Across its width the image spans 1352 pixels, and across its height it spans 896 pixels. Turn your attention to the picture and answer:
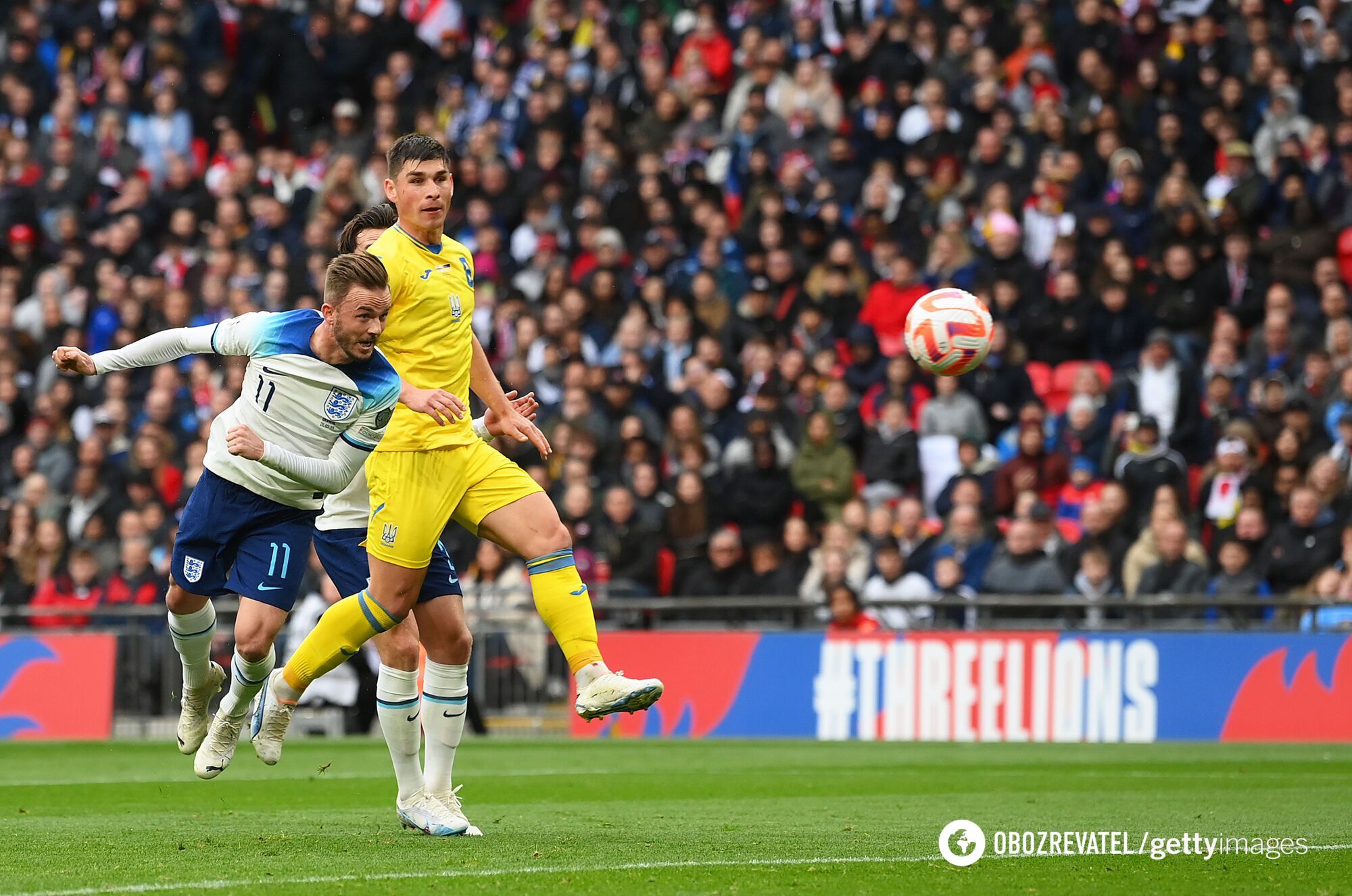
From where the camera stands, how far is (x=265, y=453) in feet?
26.5

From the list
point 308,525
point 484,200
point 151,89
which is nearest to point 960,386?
point 484,200

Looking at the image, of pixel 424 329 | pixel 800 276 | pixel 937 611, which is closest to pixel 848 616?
pixel 937 611

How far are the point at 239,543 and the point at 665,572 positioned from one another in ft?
29.4

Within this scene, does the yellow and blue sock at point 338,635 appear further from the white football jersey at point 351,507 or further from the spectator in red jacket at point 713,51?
the spectator in red jacket at point 713,51

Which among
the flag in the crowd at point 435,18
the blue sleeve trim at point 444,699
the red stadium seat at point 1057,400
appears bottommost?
the blue sleeve trim at point 444,699

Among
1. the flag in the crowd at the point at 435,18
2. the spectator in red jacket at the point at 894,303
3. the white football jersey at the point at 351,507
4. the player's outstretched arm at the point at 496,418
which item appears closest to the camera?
the player's outstretched arm at the point at 496,418

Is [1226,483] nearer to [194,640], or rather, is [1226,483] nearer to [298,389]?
[194,640]

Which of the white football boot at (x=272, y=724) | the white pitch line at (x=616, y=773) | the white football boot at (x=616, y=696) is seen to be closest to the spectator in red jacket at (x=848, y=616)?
the white pitch line at (x=616, y=773)

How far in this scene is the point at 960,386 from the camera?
58.5 feet

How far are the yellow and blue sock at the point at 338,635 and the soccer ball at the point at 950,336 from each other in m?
4.02

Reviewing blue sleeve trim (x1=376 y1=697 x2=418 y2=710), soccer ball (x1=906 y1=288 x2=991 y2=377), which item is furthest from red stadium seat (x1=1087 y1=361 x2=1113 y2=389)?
blue sleeve trim (x1=376 y1=697 x2=418 y2=710)

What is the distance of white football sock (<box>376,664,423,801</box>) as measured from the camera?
323 inches

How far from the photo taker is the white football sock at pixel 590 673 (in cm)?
770

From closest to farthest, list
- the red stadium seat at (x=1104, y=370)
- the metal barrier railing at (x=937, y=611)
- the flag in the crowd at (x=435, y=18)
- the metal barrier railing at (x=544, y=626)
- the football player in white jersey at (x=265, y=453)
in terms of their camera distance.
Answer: the football player in white jersey at (x=265, y=453)
the metal barrier railing at (x=937, y=611)
the metal barrier railing at (x=544, y=626)
the red stadium seat at (x=1104, y=370)
the flag in the crowd at (x=435, y=18)
